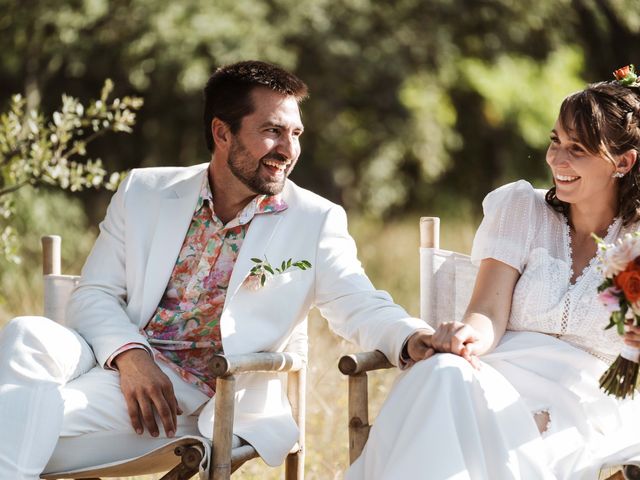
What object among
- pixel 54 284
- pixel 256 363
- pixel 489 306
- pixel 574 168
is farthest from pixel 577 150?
pixel 54 284

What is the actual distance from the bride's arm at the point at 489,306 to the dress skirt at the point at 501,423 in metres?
0.08

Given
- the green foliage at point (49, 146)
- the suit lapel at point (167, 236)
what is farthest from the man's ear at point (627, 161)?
the green foliage at point (49, 146)

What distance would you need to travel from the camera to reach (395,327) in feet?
10.4

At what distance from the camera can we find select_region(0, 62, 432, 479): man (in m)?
3.14

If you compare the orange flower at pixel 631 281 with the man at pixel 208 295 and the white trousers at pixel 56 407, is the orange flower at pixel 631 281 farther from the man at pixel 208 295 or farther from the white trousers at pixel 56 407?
the white trousers at pixel 56 407

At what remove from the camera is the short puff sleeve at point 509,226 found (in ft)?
11.1

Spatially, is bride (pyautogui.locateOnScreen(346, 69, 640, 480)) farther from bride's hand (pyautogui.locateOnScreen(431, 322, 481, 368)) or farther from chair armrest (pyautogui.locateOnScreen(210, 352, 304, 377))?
chair armrest (pyautogui.locateOnScreen(210, 352, 304, 377))

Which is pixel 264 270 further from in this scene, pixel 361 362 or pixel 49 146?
pixel 49 146

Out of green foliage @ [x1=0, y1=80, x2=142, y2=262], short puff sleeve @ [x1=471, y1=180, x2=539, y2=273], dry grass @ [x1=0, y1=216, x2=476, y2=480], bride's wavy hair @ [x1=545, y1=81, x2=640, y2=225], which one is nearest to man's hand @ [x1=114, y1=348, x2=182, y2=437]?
dry grass @ [x1=0, y1=216, x2=476, y2=480]

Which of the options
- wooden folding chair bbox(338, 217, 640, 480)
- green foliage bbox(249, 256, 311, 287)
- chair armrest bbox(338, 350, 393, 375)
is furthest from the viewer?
wooden folding chair bbox(338, 217, 640, 480)

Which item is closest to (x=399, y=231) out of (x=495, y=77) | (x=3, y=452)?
(x=495, y=77)

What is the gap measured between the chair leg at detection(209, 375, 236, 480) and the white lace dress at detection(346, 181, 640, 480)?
1.15ft

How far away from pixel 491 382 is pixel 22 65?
7.99m

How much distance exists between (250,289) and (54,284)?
0.89m
